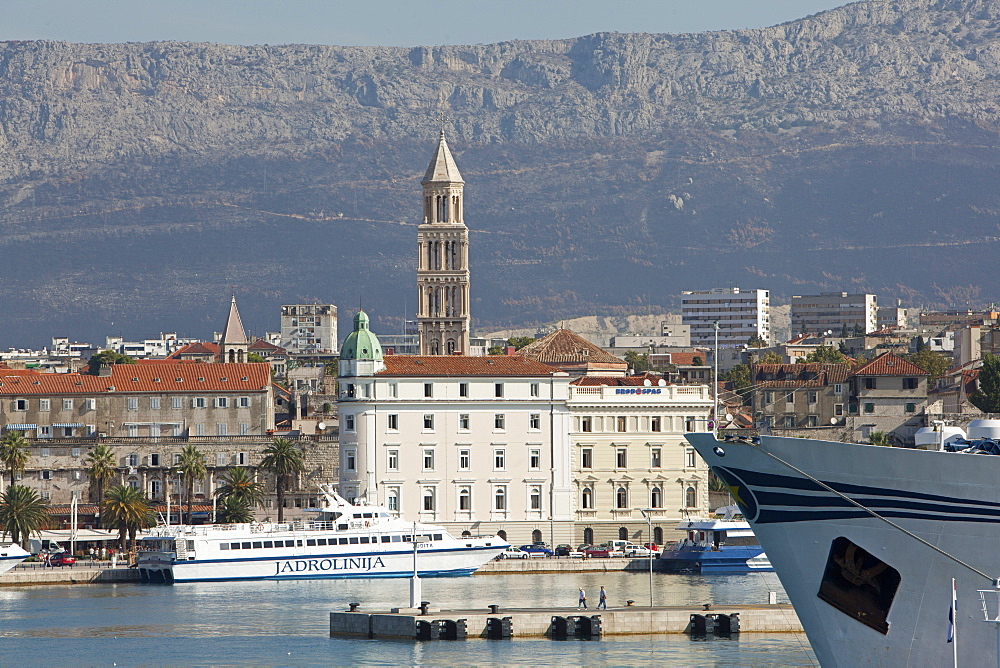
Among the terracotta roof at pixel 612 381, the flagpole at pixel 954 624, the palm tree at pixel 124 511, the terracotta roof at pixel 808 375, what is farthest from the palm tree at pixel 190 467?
the flagpole at pixel 954 624

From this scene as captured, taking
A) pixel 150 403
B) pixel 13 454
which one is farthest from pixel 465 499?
pixel 150 403

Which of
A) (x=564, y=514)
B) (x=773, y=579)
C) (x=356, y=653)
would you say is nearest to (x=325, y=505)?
(x=564, y=514)

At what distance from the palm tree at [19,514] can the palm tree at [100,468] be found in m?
8.73

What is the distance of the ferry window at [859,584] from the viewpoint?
4841cm

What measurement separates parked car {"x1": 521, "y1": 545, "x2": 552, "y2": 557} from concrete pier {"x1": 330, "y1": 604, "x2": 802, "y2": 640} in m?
47.3

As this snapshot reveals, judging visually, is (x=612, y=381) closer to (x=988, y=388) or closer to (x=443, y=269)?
(x=988, y=388)

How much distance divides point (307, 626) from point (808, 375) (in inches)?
3934

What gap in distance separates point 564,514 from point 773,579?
80.6 feet

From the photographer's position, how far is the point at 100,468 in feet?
441

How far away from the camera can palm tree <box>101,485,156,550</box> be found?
125 meters

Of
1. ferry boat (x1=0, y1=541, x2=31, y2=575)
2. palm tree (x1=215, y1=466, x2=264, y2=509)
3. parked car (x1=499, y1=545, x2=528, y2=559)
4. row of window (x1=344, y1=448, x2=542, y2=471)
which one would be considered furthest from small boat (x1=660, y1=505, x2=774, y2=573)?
ferry boat (x1=0, y1=541, x2=31, y2=575)

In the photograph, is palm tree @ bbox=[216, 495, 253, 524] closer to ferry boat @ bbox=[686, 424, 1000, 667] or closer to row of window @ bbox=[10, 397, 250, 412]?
row of window @ bbox=[10, 397, 250, 412]

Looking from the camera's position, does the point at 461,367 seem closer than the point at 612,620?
No

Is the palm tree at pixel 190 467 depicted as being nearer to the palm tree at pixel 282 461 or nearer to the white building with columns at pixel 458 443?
the palm tree at pixel 282 461
